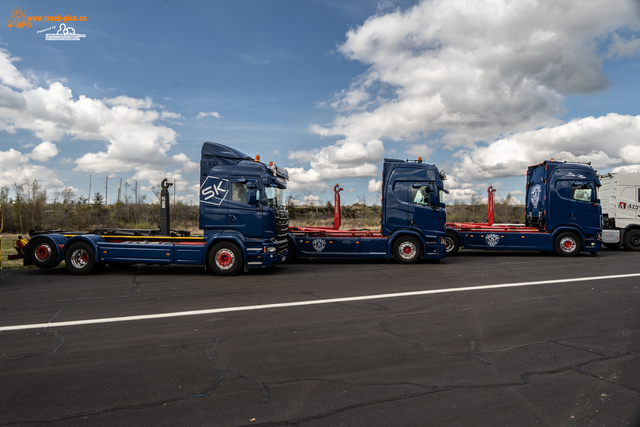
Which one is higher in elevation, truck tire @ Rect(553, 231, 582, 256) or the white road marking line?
truck tire @ Rect(553, 231, 582, 256)

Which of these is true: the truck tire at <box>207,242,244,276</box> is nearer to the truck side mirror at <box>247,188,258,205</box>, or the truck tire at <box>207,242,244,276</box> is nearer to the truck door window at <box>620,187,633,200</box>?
the truck side mirror at <box>247,188,258,205</box>

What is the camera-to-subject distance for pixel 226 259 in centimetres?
1075

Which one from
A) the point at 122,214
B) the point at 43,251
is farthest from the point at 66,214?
the point at 43,251

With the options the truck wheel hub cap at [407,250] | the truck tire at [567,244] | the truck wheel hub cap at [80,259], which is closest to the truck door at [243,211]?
the truck wheel hub cap at [80,259]

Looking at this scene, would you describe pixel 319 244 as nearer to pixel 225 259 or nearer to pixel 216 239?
pixel 225 259

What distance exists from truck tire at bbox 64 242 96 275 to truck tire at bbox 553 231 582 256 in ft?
51.7

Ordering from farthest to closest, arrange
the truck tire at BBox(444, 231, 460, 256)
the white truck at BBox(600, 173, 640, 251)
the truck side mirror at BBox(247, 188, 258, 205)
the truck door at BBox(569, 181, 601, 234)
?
the white truck at BBox(600, 173, 640, 251) < the truck tire at BBox(444, 231, 460, 256) < the truck door at BBox(569, 181, 601, 234) < the truck side mirror at BBox(247, 188, 258, 205)

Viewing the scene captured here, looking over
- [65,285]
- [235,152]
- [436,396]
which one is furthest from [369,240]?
[436,396]

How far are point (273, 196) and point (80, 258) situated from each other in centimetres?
556

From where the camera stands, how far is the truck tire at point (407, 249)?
1308 centimetres

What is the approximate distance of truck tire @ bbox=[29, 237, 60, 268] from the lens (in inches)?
432

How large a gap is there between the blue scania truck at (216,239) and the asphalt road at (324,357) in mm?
1946

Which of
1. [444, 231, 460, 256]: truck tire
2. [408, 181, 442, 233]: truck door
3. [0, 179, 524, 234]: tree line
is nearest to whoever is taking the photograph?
[408, 181, 442, 233]: truck door

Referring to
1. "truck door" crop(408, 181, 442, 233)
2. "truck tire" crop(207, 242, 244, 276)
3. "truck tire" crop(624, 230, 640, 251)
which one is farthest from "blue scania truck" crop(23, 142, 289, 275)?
"truck tire" crop(624, 230, 640, 251)
